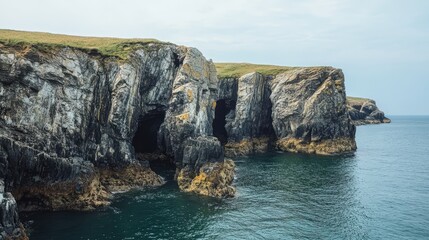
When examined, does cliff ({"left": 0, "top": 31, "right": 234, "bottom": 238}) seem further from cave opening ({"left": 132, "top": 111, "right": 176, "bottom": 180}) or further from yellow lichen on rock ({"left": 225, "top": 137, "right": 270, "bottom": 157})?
yellow lichen on rock ({"left": 225, "top": 137, "right": 270, "bottom": 157})

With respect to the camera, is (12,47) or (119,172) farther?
(119,172)

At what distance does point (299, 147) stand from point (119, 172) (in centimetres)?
6231

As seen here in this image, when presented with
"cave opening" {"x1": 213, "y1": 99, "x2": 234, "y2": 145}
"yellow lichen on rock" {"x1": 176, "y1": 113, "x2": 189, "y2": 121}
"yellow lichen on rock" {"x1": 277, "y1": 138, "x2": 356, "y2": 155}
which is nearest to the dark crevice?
"yellow lichen on rock" {"x1": 176, "y1": 113, "x2": 189, "y2": 121}

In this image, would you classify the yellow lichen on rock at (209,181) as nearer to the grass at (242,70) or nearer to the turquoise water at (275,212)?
the turquoise water at (275,212)

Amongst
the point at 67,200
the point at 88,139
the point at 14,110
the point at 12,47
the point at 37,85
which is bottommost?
the point at 67,200

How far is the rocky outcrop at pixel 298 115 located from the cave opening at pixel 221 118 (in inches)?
145

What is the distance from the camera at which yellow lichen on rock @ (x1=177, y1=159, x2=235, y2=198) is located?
61.2m

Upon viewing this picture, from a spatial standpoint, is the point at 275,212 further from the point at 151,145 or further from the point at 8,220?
the point at 151,145

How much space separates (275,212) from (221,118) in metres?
73.2

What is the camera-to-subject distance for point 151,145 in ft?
292

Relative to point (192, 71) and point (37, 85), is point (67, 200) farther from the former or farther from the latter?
point (192, 71)

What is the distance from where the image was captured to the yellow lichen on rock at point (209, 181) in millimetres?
61188

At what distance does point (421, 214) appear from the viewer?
52.7 metres

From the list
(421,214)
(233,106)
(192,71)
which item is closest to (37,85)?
(192,71)
